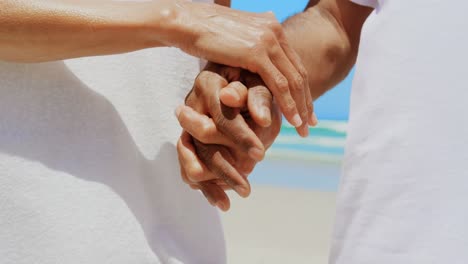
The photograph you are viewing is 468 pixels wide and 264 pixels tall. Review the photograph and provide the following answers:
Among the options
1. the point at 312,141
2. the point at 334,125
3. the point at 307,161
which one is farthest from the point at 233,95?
the point at 334,125

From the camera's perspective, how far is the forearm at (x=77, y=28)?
1.31 metres

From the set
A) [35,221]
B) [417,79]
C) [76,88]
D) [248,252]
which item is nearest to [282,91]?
[417,79]

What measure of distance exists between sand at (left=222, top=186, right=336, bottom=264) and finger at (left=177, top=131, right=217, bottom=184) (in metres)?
2.85

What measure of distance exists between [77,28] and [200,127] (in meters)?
0.29

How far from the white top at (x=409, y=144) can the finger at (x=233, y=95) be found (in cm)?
21

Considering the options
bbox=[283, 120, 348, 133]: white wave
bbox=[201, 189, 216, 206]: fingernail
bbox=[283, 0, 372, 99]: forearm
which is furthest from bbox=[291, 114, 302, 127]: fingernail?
bbox=[283, 120, 348, 133]: white wave

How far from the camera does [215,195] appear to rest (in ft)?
4.80

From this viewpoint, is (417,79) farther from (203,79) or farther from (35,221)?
(35,221)

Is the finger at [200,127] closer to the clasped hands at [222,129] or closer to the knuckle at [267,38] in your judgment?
the clasped hands at [222,129]

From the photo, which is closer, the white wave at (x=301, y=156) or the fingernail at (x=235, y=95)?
the fingernail at (x=235, y=95)

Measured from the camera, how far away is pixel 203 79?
147cm

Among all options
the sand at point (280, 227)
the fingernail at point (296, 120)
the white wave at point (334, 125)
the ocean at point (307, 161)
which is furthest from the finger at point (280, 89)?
the white wave at point (334, 125)

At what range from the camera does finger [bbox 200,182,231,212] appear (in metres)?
1.45

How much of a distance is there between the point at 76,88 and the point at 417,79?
64 centimetres
